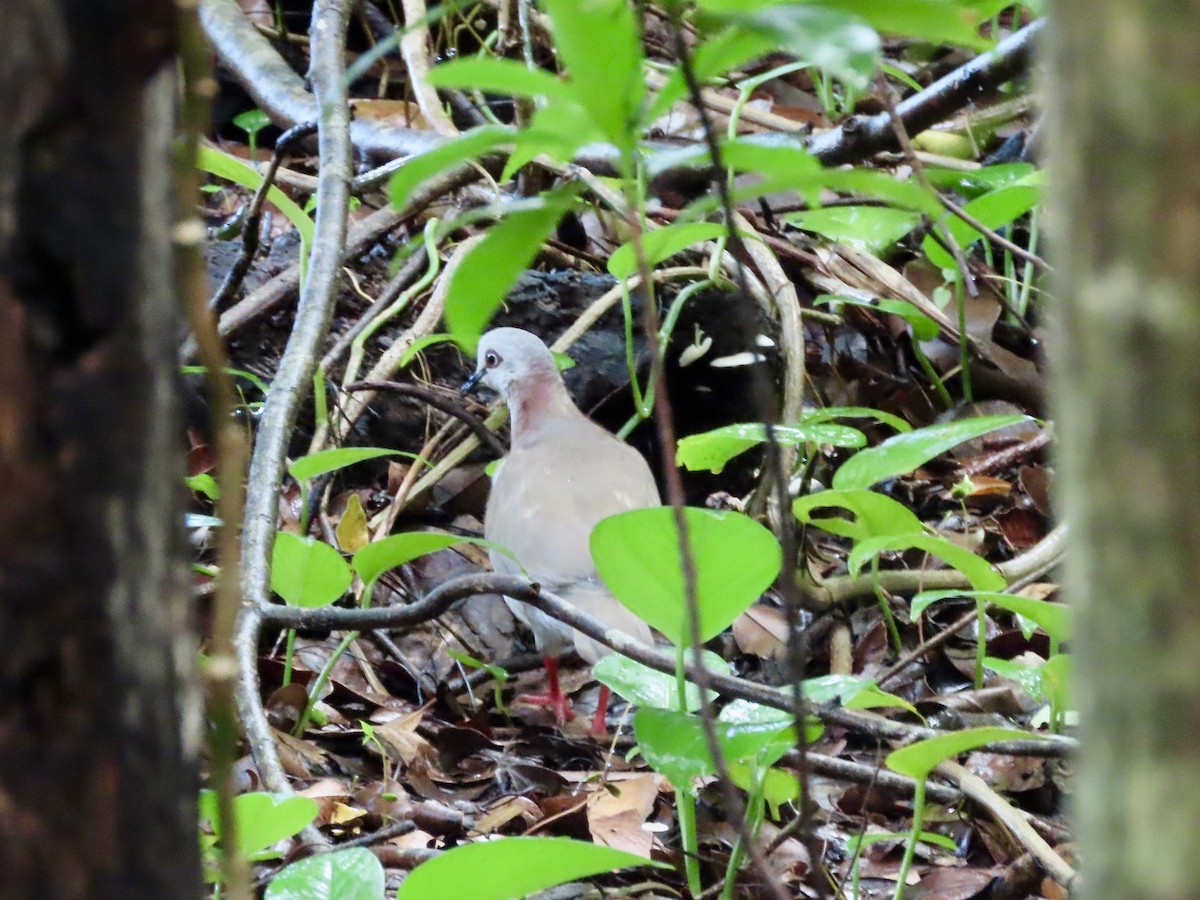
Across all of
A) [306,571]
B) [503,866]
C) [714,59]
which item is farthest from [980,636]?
[714,59]

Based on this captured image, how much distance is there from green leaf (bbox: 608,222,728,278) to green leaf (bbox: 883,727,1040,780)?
0.60 meters

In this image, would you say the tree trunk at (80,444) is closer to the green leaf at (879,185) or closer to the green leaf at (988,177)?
the green leaf at (879,185)

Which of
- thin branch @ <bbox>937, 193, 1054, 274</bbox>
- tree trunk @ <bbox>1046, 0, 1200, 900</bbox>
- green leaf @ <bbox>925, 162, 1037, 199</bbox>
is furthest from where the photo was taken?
green leaf @ <bbox>925, 162, 1037, 199</bbox>

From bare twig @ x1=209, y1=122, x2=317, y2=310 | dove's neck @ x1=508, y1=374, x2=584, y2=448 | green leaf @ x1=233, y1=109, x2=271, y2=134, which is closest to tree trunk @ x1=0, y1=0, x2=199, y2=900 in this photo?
bare twig @ x1=209, y1=122, x2=317, y2=310

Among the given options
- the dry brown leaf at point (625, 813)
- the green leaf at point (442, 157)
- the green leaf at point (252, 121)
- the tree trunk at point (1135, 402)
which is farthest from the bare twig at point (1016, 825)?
the green leaf at point (252, 121)

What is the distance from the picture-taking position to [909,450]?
8.06ft

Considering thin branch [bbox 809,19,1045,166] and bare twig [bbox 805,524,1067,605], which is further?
bare twig [bbox 805,524,1067,605]

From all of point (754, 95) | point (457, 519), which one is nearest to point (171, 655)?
point (457, 519)

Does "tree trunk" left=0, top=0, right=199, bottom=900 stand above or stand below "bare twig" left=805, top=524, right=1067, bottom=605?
above

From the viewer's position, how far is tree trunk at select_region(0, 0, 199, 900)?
25.0 inches

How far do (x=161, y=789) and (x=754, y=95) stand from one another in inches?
208

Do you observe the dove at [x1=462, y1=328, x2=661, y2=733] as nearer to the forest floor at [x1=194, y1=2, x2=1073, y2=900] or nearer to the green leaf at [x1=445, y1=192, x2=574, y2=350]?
the forest floor at [x1=194, y1=2, x2=1073, y2=900]

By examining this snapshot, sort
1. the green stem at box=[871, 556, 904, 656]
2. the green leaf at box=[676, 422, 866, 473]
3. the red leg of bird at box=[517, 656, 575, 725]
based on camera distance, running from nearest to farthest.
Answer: the green leaf at box=[676, 422, 866, 473] < the green stem at box=[871, 556, 904, 656] < the red leg of bird at box=[517, 656, 575, 725]

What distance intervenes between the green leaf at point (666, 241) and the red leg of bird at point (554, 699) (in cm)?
101
